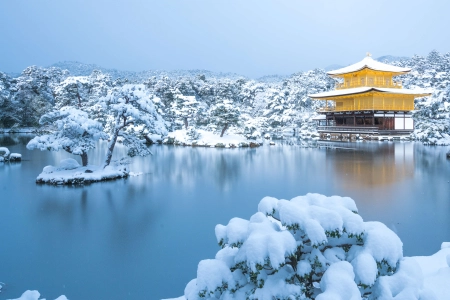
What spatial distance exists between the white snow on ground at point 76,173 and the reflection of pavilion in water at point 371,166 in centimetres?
691

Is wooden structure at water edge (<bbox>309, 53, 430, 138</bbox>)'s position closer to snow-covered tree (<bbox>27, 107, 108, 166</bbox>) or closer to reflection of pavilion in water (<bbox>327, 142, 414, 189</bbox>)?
reflection of pavilion in water (<bbox>327, 142, 414, 189</bbox>)

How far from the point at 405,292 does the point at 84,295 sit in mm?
3463

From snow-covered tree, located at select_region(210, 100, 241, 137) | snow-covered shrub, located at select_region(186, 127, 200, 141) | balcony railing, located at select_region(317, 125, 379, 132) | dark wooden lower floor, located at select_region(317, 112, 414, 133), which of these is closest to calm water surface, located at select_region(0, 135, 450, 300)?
snow-covered tree, located at select_region(210, 100, 241, 137)

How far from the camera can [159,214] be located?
740 centimetres

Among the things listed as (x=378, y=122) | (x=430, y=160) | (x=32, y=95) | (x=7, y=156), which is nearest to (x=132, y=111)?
(x=7, y=156)

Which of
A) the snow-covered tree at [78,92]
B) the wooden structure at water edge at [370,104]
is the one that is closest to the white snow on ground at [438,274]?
the wooden structure at water edge at [370,104]

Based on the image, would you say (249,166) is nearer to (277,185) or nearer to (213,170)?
(213,170)

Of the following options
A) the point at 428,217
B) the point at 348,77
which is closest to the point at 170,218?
the point at 428,217

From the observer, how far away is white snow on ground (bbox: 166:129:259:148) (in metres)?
22.1

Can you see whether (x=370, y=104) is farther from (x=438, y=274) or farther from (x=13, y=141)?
(x=13, y=141)

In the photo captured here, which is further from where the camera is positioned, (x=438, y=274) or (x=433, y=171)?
(x=433, y=171)

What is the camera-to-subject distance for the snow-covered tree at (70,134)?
35.1 ft

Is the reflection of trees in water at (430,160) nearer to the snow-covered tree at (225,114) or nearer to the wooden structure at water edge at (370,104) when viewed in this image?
the wooden structure at water edge at (370,104)

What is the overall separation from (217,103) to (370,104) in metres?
11.0
